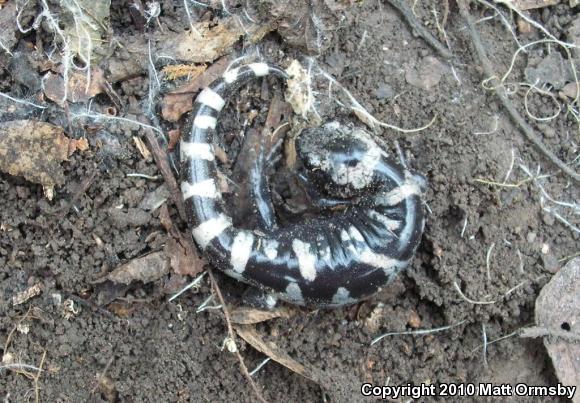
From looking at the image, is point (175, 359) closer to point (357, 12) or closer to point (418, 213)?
point (418, 213)

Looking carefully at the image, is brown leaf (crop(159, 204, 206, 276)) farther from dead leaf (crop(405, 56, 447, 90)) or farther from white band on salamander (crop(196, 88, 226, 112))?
dead leaf (crop(405, 56, 447, 90))

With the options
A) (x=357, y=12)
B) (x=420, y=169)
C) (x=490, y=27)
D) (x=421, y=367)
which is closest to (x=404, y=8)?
(x=357, y=12)

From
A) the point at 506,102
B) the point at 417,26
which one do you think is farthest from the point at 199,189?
the point at 506,102

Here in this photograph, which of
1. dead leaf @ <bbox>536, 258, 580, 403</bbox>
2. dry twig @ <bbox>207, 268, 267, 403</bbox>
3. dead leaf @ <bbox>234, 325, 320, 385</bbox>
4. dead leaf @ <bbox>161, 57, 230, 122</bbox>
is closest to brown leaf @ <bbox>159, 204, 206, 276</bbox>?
dry twig @ <bbox>207, 268, 267, 403</bbox>

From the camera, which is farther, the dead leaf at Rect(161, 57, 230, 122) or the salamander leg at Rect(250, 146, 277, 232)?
the salamander leg at Rect(250, 146, 277, 232)

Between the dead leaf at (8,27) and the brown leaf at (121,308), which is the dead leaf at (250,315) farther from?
the dead leaf at (8,27)

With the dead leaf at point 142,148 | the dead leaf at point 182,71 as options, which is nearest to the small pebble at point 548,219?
the dead leaf at point 182,71
